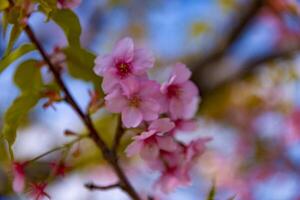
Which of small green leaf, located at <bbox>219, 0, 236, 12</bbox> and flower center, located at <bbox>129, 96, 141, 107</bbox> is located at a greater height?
small green leaf, located at <bbox>219, 0, 236, 12</bbox>

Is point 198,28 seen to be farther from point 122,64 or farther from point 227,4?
point 122,64

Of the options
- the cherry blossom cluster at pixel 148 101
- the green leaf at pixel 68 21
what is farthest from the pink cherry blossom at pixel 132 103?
the green leaf at pixel 68 21

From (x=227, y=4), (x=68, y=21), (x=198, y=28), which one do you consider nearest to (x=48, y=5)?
(x=68, y=21)

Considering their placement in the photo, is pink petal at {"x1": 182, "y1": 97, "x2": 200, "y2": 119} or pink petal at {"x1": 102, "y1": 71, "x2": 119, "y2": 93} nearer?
pink petal at {"x1": 102, "y1": 71, "x2": 119, "y2": 93}

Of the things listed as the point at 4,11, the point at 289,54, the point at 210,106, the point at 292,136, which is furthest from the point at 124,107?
the point at 292,136

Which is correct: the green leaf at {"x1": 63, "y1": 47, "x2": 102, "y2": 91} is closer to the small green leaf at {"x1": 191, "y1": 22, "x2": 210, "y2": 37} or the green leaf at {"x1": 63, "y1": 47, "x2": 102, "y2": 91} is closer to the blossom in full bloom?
the blossom in full bloom

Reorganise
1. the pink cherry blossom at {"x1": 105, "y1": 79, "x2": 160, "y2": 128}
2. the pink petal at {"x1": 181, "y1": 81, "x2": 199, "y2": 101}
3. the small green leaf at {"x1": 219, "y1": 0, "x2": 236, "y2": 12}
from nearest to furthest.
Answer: the pink cherry blossom at {"x1": 105, "y1": 79, "x2": 160, "y2": 128}
the pink petal at {"x1": 181, "y1": 81, "x2": 199, "y2": 101}
the small green leaf at {"x1": 219, "y1": 0, "x2": 236, "y2": 12}

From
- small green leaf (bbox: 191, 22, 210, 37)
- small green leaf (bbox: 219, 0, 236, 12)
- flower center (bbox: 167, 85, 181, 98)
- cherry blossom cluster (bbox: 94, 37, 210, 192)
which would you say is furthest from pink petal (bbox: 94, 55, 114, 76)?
small green leaf (bbox: 191, 22, 210, 37)
